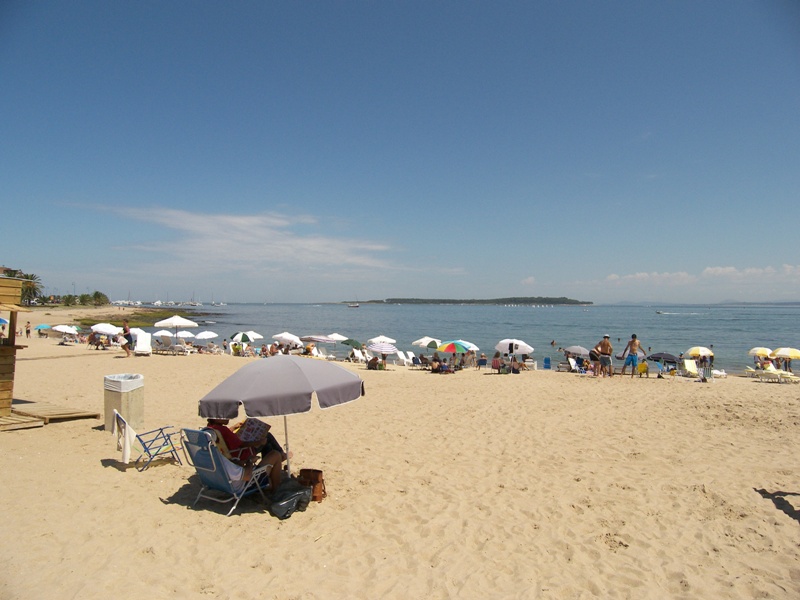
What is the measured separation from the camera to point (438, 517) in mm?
4824

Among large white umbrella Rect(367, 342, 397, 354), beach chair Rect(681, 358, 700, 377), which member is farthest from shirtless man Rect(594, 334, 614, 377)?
large white umbrella Rect(367, 342, 397, 354)

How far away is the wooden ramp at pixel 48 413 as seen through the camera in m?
7.83

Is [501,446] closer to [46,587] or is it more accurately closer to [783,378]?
[46,587]

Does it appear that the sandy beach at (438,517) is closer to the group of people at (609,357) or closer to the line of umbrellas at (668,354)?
the group of people at (609,357)

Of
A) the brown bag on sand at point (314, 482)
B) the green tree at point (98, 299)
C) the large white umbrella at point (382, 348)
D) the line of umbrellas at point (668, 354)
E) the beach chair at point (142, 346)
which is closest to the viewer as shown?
the brown bag on sand at point (314, 482)

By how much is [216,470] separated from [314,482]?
1.08 meters

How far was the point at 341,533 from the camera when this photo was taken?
447 centimetres

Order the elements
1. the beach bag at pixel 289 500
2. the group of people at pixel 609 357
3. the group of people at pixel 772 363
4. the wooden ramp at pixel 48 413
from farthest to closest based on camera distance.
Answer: the group of people at pixel 772 363 → the group of people at pixel 609 357 → the wooden ramp at pixel 48 413 → the beach bag at pixel 289 500

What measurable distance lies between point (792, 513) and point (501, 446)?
3.55 meters

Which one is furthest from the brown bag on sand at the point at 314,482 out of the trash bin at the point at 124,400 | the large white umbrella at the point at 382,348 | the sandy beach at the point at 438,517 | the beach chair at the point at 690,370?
the beach chair at the point at 690,370

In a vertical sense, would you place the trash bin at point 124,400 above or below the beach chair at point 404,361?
above

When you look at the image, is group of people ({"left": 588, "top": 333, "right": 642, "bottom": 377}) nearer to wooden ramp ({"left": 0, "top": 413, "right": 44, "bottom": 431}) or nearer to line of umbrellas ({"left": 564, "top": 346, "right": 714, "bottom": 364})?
line of umbrellas ({"left": 564, "top": 346, "right": 714, "bottom": 364})

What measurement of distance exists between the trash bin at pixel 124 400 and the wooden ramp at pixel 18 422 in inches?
53.1

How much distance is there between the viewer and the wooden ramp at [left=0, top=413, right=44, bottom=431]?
722 centimetres
